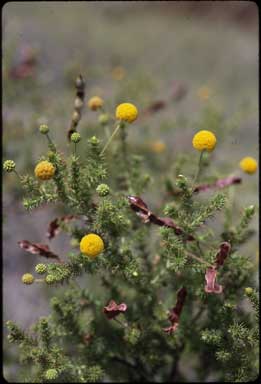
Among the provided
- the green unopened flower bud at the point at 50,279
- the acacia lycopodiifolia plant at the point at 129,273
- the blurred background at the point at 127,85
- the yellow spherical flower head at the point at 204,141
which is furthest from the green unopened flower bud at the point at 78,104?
the blurred background at the point at 127,85

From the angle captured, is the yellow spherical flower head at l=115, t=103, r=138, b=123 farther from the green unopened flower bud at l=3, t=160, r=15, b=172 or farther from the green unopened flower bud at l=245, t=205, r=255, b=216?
the green unopened flower bud at l=245, t=205, r=255, b=216

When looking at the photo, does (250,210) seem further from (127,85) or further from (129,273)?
(127,85)

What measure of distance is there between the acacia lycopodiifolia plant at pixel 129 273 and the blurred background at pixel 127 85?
2.42ft

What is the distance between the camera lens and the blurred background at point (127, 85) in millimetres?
4367

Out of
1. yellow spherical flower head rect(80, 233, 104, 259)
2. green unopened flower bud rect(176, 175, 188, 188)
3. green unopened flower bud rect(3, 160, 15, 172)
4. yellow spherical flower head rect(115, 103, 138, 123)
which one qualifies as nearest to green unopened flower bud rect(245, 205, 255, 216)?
green unopened flower bud rect(176, 175, 188, 188)

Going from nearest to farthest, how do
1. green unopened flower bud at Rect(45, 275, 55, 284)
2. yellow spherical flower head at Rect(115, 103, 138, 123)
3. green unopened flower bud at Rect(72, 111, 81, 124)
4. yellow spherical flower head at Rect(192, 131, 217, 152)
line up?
1. green unopened flower bud at Rect(45, 275, 55, 284)
2. yellow spherical flower head at Rect(192, 131, 217, 152)
3. yellow spherical flower head at Rect(115, 103, 138, 123)
4. green unopened flower bud at Rect(72, 111, 81, 124)

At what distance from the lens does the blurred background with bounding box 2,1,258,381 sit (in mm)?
4367

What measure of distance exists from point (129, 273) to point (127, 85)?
3657 mm

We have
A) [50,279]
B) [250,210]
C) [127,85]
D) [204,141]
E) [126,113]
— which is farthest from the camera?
[127,85]

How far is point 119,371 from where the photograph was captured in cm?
285

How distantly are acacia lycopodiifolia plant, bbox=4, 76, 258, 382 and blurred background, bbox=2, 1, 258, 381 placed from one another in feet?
2.42

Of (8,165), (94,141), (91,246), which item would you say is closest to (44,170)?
(8,165)

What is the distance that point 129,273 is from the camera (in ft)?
7.48

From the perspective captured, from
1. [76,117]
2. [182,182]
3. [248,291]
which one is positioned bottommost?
[248,291]
